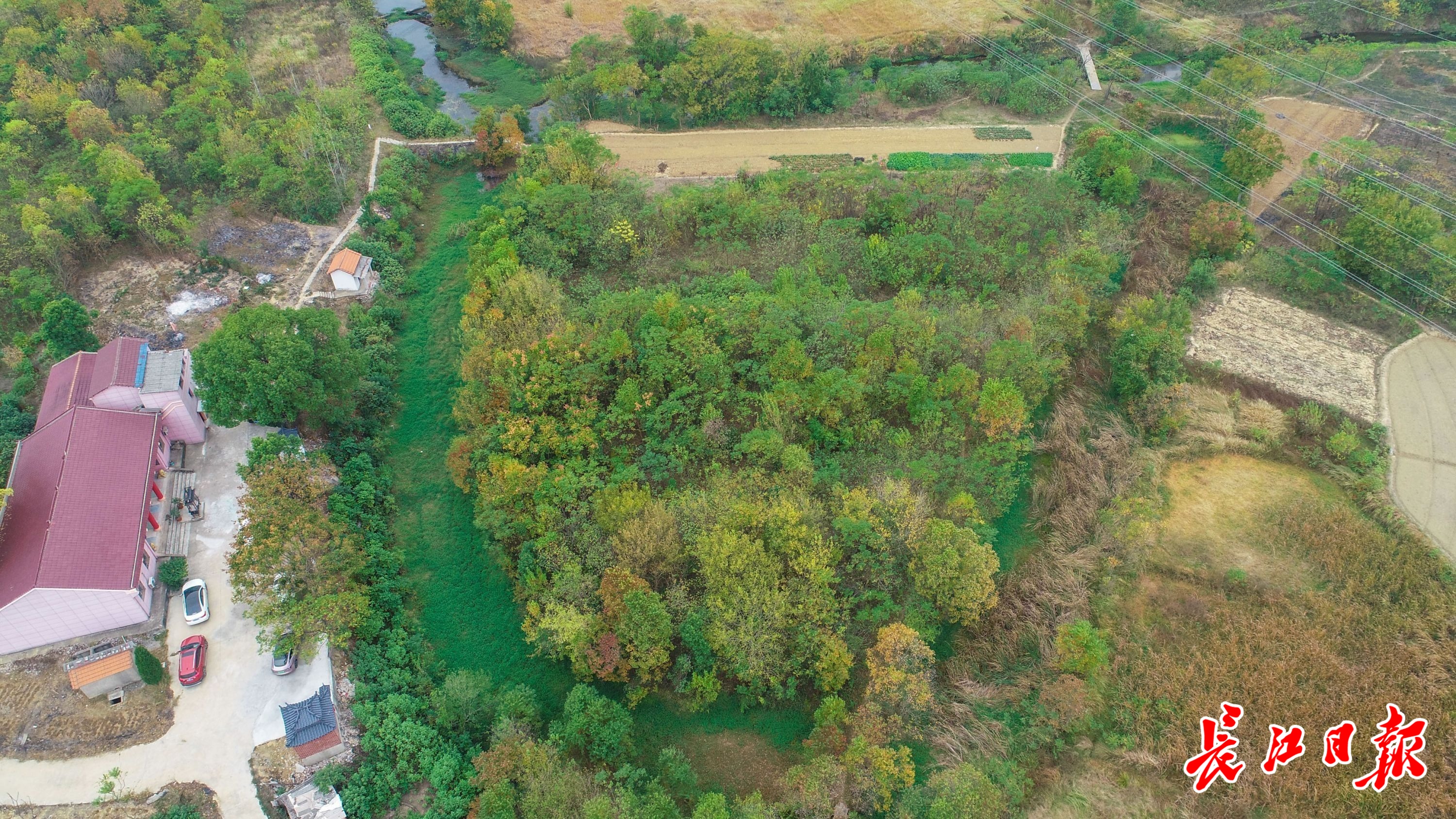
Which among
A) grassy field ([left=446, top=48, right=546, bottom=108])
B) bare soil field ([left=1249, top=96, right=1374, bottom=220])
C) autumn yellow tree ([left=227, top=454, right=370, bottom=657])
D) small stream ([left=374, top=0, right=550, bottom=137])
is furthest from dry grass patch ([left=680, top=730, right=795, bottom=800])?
grassy field ([left=446, top=48, right=546, bottom=108])

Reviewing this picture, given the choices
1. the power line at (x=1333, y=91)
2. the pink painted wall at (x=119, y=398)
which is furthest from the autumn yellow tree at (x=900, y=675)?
the power line at (x=1333, y=91)

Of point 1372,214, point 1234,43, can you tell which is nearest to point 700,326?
point 1372,214

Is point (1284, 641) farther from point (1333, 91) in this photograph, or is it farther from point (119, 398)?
point (119, 398)

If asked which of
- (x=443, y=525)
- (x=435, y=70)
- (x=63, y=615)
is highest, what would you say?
(x=435, y=70)

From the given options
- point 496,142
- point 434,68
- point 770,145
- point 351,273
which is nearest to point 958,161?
point 770,145

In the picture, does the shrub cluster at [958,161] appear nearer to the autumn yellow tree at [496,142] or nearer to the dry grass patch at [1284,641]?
the autumn yellow tree at [496,142]

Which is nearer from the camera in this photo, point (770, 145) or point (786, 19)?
point (770, 145)
